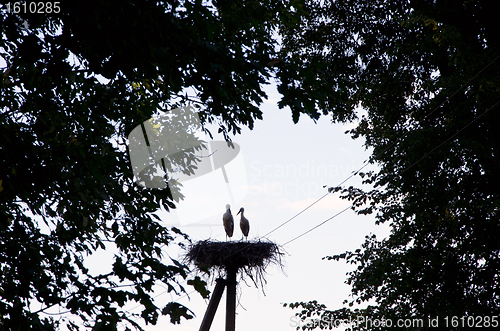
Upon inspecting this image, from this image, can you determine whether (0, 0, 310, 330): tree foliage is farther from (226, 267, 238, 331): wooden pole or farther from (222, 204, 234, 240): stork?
(222, 204, 234, 240): stork

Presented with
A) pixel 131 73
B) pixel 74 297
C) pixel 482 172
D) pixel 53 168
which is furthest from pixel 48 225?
pixel 482 172

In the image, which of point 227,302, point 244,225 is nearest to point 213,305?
point 227,302

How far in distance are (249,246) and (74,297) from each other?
720 centimetres

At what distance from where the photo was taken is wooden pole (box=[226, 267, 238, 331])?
9180 mm

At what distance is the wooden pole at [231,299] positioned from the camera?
30.1ft

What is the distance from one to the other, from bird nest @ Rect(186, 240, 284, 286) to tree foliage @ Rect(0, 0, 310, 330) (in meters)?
5.90

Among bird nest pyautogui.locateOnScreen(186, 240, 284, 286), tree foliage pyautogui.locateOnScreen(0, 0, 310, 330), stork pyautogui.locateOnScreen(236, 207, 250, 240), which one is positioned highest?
stork pyautogui.locateOnScreen(236, 207, 250, 240)

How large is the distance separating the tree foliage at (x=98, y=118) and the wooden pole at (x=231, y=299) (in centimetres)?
594

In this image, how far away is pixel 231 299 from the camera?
939cm

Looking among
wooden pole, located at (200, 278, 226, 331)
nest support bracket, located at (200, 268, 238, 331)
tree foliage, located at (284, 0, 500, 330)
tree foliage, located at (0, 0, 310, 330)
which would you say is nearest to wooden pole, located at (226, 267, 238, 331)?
nest support bracket, located at (200, 268, 238, 331)

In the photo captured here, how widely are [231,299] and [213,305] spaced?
404 millimetres

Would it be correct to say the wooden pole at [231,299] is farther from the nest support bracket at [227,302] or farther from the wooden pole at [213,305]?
the wooden pole at [213,305]

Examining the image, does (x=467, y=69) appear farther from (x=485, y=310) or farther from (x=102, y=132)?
(x=102, y=132)

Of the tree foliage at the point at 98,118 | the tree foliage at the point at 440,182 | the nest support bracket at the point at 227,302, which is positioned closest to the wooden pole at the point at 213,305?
the nest support bracket at the point at 227,302
